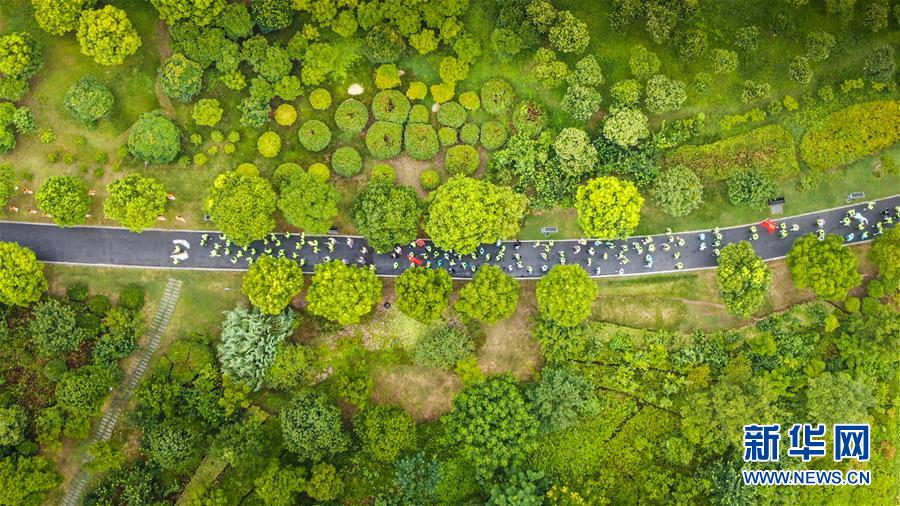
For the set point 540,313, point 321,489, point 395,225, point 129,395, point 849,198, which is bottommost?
point 321,489

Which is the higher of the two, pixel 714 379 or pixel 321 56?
pixel 321 56

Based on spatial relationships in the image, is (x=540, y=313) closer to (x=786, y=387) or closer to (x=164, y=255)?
(x=786, y=387)

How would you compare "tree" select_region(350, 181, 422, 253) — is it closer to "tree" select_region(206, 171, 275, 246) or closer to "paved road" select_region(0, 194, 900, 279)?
"paved road" select_region(0, 194, 900, 279)

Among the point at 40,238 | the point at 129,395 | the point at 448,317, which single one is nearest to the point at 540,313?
the point at 448,317

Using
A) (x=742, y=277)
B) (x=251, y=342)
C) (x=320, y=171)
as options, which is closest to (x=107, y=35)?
(x=320, y=171)

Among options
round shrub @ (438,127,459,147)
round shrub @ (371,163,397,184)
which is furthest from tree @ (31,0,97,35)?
round shrub @ (438,127,459,147)

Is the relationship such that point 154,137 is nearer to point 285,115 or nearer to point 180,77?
point 180,77
